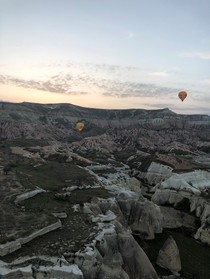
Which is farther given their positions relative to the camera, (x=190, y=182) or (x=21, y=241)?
(x=190, y=182)

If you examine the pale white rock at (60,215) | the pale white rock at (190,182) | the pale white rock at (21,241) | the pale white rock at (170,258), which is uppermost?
the pale white rock at (21,241)

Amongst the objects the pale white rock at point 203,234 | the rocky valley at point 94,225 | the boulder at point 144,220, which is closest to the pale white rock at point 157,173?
the rocky valley at point 94,225

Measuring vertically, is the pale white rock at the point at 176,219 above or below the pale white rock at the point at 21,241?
below

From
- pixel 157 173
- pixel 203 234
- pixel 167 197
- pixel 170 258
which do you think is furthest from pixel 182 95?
pixel 170 258

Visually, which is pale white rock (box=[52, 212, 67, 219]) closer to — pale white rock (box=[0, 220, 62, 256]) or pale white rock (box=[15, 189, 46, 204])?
pale white rock (box=[0, 220, 62, 256])

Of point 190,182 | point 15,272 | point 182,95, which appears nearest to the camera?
point 15,272

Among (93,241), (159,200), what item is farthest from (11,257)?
(159,200)

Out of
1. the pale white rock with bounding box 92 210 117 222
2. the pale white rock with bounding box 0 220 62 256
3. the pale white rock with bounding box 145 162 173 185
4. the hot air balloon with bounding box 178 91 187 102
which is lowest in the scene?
the pale white rock with bounding box 145 162 173 185

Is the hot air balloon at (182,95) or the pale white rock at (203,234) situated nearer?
the pale white rock at (203,234)

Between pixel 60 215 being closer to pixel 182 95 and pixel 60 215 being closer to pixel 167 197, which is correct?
pixel 167 197

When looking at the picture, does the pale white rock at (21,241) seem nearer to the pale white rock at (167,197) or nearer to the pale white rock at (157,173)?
the pale white rock at (167,197)

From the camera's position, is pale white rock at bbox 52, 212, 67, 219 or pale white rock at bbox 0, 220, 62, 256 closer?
pale white rock at bbox 0, 220, 62, 256

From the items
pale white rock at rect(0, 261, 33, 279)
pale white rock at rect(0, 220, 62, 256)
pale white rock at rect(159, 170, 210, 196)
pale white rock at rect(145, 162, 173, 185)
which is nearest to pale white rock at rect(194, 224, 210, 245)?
pale white rock at rect(159, 170, 210, 196)
